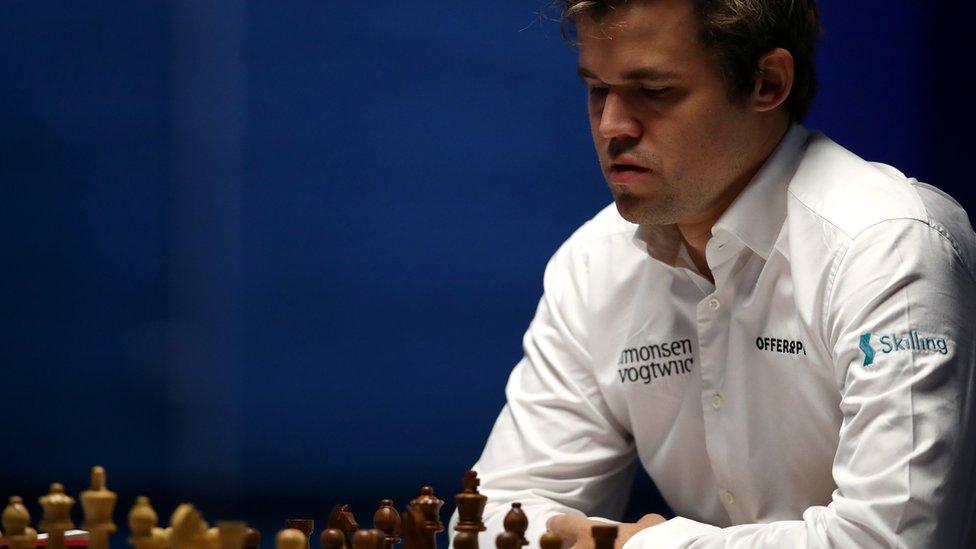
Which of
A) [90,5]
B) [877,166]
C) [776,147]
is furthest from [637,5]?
[90,5]

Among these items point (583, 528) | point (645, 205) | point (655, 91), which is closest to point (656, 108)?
point (655, 91)

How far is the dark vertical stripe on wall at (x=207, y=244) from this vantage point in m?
2.76

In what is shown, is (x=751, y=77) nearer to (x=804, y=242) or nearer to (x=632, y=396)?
(x=804, y=242)

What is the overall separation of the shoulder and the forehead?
0.21 metres

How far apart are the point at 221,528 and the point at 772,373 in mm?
874

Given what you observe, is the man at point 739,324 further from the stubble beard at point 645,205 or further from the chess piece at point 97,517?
the chess piece at point 97,517

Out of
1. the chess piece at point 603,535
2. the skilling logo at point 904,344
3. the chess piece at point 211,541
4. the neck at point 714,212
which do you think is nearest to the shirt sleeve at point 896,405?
the skilling logo at point 904,344

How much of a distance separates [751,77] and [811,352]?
0.38m

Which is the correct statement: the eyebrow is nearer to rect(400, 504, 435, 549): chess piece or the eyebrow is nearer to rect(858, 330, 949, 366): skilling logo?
rect(858, 330, 949, 366): skilling logo

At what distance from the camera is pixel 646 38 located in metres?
1.58

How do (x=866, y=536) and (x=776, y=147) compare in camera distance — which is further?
(x=776, y=147)

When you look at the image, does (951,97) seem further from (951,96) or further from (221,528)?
(221,528)

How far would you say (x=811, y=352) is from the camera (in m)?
1.53

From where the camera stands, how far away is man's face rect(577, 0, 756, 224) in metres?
1.58
